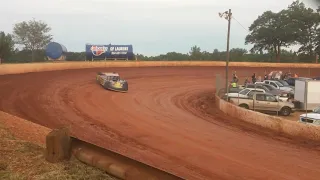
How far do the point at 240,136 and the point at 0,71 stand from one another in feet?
90.5

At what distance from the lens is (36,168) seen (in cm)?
661

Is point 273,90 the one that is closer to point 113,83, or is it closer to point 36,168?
point 113,83

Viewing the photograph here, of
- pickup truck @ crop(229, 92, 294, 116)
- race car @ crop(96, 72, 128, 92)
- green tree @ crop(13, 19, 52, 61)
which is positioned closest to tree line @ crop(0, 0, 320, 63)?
green tree @ crop(13, 19, 52, 61)

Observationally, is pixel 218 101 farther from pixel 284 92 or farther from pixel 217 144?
pixel 217 144

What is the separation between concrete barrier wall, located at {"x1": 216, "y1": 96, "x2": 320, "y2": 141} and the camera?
55.1 feet

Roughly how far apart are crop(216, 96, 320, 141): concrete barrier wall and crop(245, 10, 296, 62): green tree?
57.8 metres

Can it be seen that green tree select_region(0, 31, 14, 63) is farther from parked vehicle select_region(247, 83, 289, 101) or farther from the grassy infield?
the grassy infield

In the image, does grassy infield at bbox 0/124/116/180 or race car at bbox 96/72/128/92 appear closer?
grassy infield at bbox 0/124/116/180

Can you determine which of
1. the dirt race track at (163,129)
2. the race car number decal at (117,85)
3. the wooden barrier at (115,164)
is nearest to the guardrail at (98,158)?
the wooden barrier at (115,164)

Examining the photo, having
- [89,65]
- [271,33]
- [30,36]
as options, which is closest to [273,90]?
[89,65]

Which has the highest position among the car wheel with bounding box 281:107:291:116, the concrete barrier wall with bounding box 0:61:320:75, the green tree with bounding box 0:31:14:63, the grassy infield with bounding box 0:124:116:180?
the green tree with bounding box 0:31:14:63

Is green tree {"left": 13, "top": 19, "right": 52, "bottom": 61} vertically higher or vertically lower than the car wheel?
higher

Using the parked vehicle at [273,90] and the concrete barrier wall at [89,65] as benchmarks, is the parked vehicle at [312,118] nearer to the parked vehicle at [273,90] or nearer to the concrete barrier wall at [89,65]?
the parked vehicle at [273,90]

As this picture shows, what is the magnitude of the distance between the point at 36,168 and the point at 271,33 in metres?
76.3
